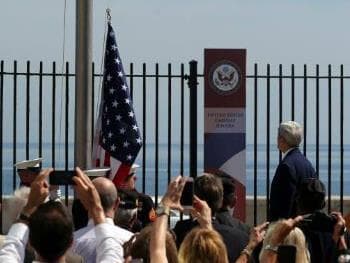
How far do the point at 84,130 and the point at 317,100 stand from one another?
3.72 meters

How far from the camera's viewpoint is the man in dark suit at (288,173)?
973cm

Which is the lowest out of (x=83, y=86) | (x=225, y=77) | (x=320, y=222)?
(x=320, y=222)

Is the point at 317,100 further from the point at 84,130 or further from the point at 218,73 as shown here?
the point at 84,130

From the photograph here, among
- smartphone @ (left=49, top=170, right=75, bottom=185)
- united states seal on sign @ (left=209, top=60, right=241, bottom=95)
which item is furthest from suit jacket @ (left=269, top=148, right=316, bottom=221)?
smartphone @ (left=49, top=170, right=75, bottom=185)

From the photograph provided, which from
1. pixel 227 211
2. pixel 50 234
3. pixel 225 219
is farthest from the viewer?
pixel 227 211

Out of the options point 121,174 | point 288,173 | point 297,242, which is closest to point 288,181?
point 288,173

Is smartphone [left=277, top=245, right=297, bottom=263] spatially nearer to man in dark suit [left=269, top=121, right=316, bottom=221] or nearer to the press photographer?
the press photographer

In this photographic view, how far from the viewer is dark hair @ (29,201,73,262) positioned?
483 cm

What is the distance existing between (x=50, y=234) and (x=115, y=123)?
6170 mm

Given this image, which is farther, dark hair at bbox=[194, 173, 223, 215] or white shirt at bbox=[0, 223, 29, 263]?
dark hair at bbox=[194, 173, 223, 215]

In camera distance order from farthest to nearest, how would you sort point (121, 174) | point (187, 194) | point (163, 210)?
point (121, 174), point (187, 194), point (163, 210)

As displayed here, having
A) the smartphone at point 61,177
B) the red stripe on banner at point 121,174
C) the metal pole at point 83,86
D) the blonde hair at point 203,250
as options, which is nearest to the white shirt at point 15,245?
the smartphone at point 61,177

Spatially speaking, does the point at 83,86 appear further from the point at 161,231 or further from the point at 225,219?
the point at 161,231

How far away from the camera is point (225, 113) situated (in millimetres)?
11891
